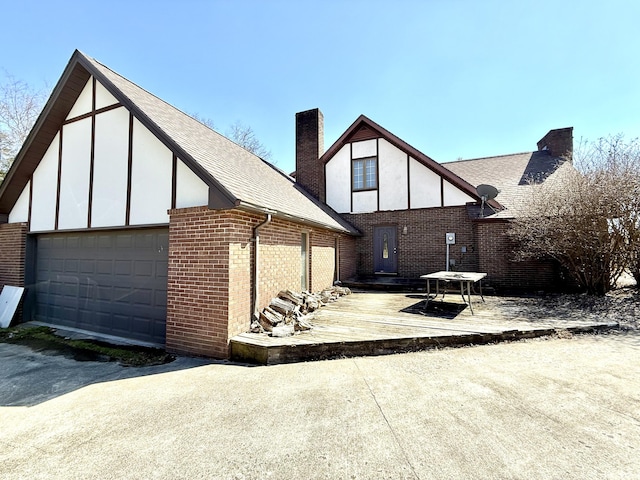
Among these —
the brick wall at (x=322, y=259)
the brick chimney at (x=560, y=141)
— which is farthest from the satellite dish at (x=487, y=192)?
the brick chimney at (x=560, y=141)

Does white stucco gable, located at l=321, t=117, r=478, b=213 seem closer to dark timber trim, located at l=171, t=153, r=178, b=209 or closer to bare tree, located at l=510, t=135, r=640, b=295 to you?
bare tree, located at l=510, t=135, r=640, b=295

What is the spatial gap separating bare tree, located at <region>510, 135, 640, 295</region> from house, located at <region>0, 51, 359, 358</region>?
22.3 feet

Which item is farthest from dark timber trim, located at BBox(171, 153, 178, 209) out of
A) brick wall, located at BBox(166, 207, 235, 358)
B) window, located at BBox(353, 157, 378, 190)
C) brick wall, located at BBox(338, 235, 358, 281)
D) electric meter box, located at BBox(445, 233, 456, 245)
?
electric meter box, located at BBox(445, 233, 456, 245)

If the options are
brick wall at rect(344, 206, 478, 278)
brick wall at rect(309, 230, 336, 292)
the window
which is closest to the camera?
brick wall at rect(309, 230, 336, 292)

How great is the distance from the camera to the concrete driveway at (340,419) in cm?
230

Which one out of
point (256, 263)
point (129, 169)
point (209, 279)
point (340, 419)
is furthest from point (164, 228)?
point (340, 419)

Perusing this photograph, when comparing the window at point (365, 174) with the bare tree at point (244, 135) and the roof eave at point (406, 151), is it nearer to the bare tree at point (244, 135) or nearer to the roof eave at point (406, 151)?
the roof eave at point (406, 151)

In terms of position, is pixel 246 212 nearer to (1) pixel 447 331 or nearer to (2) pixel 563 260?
(1) pixel 447 331

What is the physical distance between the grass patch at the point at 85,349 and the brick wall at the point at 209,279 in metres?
0.46

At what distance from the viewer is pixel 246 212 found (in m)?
5.38

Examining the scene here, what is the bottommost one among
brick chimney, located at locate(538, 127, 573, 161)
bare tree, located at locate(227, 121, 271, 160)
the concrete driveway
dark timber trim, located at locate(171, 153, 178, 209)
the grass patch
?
the grass patch

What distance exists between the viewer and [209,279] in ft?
16.5

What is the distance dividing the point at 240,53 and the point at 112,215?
679 cm

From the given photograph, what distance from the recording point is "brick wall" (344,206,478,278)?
35.9ft
